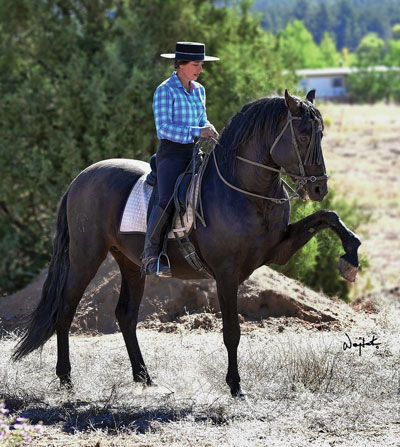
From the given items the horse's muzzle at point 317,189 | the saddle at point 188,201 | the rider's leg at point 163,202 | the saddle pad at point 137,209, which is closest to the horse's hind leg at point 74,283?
the saddle pad at point 137,209

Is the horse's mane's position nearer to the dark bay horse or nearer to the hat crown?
the dark bay horse

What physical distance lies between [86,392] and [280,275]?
13.8ft

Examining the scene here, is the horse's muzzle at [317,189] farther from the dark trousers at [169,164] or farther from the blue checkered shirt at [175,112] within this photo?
the dark trousers at [169,164]

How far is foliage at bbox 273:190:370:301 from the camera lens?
36.3 feet

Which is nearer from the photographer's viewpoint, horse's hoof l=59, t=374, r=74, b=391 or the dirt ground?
the dirt ground

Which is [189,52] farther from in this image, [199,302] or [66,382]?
[199,302]

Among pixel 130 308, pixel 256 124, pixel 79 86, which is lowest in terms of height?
→ pixel 130 308

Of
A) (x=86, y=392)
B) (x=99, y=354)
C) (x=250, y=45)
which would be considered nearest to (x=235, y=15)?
(x=250, y=45)

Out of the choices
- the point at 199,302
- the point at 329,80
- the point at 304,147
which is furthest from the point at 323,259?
the point at 329,80

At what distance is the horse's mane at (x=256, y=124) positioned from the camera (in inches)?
234

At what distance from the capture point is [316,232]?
20.6 ft

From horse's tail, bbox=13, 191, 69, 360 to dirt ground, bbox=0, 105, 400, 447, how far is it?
0.30 m

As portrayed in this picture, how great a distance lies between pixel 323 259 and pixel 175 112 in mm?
7571

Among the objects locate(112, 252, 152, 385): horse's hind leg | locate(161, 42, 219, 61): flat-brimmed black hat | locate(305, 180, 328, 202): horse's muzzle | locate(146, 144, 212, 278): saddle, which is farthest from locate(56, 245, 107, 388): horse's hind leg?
locate(305, 180, 328, 202): horse's muzzle
